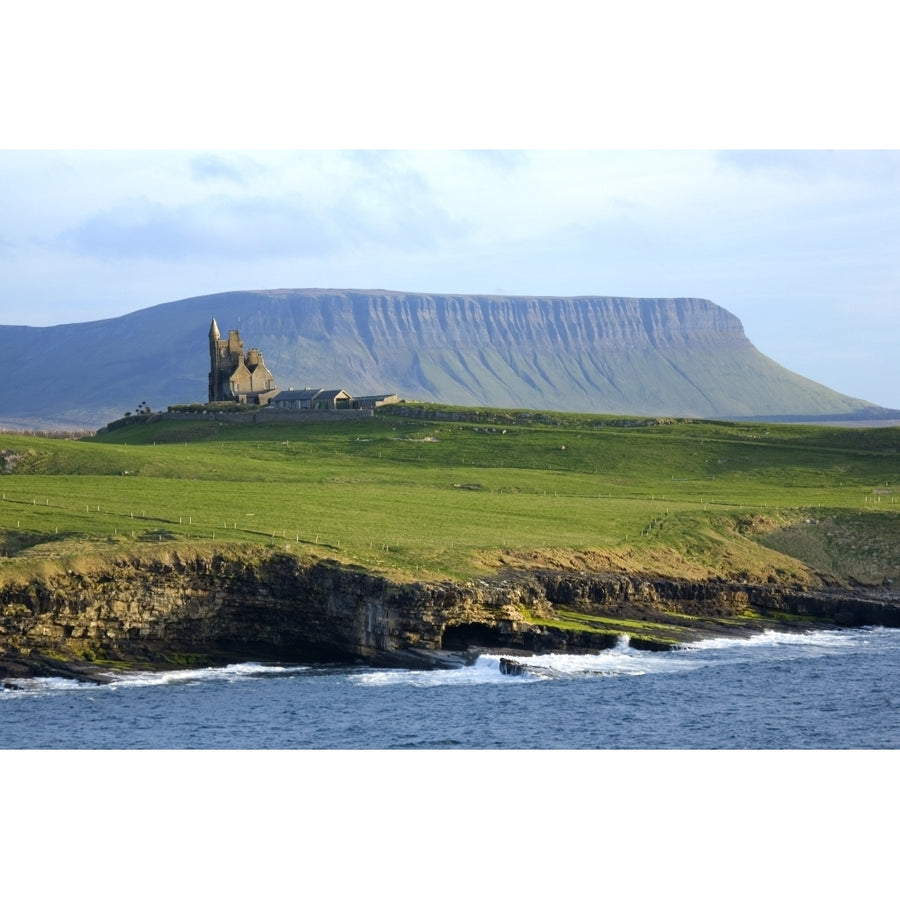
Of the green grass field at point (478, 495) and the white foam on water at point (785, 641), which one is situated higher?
the green grass field at point (478, 495)

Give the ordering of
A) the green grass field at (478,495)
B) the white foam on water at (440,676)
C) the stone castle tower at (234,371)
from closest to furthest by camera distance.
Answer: the white foam on water at (440,676), the green grass field at (478,495), the stone castle tower at (234,371)

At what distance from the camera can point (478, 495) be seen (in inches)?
4126

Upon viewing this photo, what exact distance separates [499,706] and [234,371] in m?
113

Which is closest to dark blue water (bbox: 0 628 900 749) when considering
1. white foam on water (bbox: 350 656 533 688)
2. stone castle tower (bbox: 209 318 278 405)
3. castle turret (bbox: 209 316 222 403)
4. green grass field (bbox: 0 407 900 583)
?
white foam on water (bbox: 350 656 533 688)

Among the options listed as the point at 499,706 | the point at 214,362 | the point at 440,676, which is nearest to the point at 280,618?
the point at 440,676

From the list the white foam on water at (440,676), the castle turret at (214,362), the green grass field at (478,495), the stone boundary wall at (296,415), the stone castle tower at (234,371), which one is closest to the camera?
the white foam on water at (440,676)

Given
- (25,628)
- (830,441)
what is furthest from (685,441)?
(25,628)

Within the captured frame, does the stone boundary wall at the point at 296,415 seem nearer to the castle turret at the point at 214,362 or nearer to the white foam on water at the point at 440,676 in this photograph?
the castle turret at the point at 214,362

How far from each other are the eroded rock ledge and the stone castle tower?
93.7 m

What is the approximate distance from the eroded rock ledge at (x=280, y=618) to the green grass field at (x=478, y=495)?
2.05 metres

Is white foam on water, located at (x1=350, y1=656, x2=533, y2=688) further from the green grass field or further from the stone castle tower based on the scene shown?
the stone castle tower

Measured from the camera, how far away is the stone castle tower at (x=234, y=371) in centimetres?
17000

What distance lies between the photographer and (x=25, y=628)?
229 feet

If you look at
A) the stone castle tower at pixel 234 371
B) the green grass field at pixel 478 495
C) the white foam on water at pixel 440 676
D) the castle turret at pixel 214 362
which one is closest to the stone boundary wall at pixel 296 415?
the green grass field at pixel 478 495
